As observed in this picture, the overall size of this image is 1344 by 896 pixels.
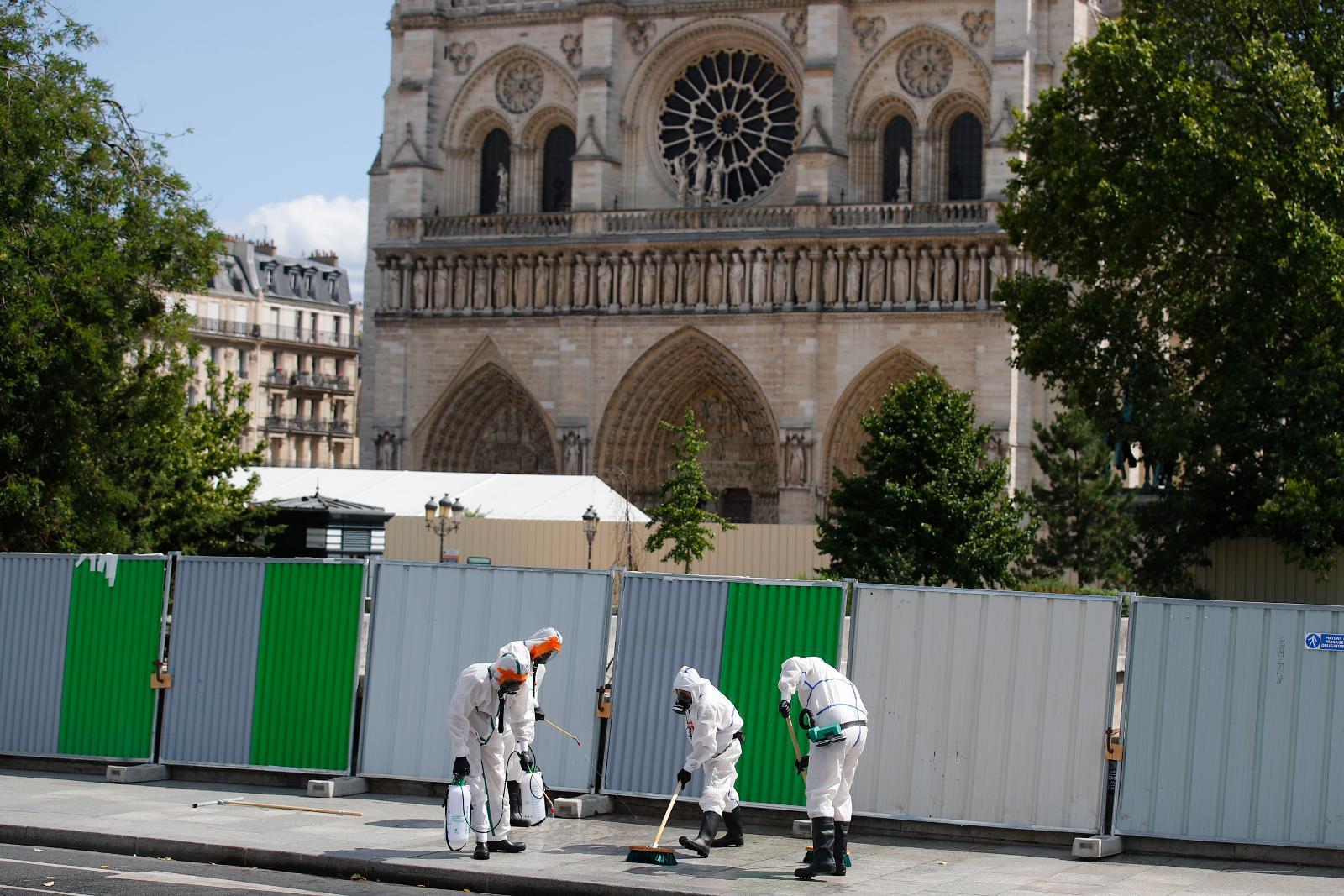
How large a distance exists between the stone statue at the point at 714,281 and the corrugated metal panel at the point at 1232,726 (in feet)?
94.6

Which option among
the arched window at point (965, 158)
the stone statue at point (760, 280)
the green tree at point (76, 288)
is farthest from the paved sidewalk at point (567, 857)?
the arched window at point (965, 158)

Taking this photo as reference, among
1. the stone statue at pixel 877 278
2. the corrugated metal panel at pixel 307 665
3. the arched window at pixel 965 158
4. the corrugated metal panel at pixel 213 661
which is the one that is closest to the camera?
the corrugated metal panel at pixel 307 665

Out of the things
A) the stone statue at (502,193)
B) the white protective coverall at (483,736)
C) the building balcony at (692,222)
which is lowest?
the white protective coverall at (483,736)

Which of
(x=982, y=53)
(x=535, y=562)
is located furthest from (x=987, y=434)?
(x=982, y=53)

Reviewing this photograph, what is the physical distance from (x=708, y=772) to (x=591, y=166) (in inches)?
1212

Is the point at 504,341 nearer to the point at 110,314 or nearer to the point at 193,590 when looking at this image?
the point at 110,314

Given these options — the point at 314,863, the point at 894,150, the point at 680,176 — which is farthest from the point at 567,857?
the point at 680,176

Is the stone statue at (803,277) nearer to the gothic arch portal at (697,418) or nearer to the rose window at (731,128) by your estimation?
the gothic arch portal at (697,418)

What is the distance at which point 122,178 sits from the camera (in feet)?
67.9

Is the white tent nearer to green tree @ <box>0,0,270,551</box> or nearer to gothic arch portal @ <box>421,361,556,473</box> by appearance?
gothic arch portal @ <box>421,361,556,473</box>

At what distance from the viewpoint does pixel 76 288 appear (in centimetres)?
1931

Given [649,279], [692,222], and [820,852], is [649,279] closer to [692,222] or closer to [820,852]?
[692,222]

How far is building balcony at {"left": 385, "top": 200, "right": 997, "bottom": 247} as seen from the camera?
3856 centimetres

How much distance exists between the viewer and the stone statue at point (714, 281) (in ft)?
133
